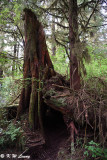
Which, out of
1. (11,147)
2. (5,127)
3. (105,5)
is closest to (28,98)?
(5,127)

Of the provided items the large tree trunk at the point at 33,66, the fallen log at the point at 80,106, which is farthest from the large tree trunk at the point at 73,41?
Answer: the large tree trunk at the point at 33,66

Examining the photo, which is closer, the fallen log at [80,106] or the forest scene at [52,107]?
the fallen log at [80,106]

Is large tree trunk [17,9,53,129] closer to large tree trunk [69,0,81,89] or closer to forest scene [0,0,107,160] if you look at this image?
forest scene [0,0,107,160]

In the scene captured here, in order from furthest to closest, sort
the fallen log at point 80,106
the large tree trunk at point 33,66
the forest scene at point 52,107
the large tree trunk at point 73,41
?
the large tree trunk at point 73,41
the large tree trunk at point 33,66
the forest scene at point 52,107
the fallen log at point 80,106

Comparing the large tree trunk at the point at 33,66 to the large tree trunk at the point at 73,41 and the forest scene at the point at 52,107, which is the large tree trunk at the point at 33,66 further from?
the large tree trunk at the point at 73,41

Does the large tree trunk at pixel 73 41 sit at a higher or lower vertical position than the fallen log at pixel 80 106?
higher

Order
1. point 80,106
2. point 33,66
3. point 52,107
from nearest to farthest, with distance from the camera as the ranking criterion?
point 80,106 → point 52,107 → point 33,66

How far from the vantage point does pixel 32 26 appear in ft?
18.8

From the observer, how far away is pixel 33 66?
5398 millimetres

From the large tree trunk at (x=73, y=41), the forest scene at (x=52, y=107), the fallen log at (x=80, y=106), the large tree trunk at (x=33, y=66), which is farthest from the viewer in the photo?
the large tree trunk at (x=73, y=41)

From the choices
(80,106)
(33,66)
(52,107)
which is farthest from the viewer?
(33,66)

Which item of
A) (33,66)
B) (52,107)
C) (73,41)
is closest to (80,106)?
(52,107)

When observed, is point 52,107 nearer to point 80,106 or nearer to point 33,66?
point 80,106

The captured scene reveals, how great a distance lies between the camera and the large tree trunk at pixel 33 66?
498 cm
